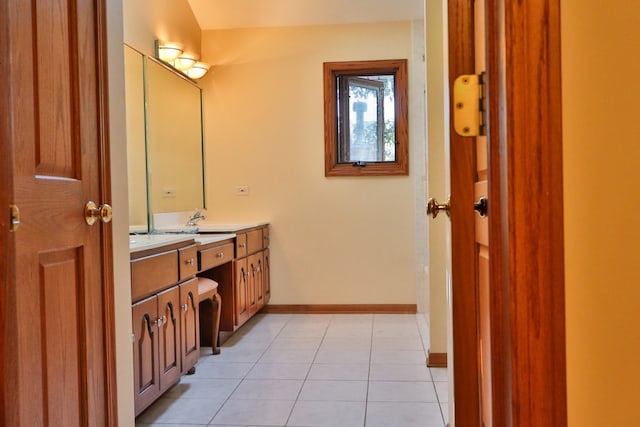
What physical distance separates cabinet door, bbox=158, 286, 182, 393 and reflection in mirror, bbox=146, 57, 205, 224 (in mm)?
1111

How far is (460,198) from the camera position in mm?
1061

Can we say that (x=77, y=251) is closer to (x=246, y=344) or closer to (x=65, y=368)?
(x=65, y=368)

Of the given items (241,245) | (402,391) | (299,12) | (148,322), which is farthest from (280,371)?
(299,12)

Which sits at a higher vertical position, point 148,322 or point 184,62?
point 184,62

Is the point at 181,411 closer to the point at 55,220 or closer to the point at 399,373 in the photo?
the point at 399,373

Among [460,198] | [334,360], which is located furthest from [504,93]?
[334,360]

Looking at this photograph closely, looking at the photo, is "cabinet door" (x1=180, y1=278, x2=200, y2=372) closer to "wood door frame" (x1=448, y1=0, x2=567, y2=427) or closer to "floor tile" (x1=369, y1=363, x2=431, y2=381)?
"floor tile" (x1=369, y1=363, x2=431, y2=381)

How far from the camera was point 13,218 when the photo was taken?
1.10 meters

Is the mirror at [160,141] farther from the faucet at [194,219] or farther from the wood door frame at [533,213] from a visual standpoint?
the wood door frame at [533,213]

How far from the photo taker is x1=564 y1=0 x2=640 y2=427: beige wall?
1.53 feet

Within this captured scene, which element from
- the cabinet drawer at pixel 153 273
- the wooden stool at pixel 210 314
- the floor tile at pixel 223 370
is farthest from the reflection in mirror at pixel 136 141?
the floor tile at pixel 223 370

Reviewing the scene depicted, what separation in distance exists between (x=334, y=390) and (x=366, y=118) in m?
2.58

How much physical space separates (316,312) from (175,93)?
213cm

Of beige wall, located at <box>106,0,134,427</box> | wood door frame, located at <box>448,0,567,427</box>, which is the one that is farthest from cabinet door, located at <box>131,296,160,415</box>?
wood door frame, located at <box>448,0,567,427</box>
